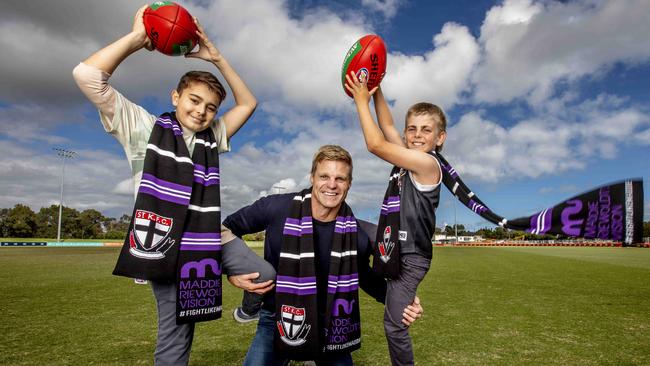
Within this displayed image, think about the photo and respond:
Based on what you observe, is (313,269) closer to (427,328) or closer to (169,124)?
(169,124)

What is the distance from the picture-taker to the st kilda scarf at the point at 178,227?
258 cm

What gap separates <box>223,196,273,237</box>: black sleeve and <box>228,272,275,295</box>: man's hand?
0.44 metres

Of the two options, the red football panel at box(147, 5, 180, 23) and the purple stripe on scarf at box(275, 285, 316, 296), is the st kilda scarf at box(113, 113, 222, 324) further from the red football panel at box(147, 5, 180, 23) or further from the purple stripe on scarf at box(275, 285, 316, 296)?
the red football panel at box(147, 5, 180, 23)

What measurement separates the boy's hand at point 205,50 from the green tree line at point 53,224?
84.6 m

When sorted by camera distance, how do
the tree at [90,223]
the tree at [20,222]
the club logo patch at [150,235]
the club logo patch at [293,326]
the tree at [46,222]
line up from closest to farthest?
the club logo patch at [150,235] < the club logo patch at [293,326] < the tree at [20,222] < the tree at [46,222] < the tree at [90,223]

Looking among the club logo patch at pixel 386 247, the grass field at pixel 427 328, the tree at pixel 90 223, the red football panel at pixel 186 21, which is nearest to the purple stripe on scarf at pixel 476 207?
the club logo patch at pixel 386 247

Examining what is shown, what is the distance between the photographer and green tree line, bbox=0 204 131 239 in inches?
3088

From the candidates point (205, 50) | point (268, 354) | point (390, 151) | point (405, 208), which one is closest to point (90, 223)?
point (205, 50)

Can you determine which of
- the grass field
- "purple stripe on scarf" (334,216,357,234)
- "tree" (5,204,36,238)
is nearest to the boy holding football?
"purple stripe on scarf" (334,216,357,234)

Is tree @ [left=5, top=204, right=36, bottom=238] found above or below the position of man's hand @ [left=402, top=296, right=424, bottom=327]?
below

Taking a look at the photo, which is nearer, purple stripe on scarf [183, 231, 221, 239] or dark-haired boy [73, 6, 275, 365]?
dark-haired boy [73, 6, 275, 365]

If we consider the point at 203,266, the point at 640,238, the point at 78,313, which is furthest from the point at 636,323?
the point at 78,313

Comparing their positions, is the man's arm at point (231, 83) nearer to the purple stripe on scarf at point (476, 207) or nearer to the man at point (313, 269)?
the man at point (313, 269)

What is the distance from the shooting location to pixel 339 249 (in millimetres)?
3291
